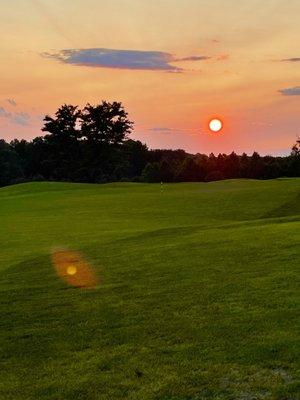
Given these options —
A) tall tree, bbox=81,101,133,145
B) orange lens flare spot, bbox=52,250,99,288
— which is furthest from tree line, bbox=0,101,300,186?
orange lens flare spot, bbox=52,250,99,288

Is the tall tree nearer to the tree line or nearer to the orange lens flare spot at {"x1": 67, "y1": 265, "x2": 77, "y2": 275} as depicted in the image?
the tree line

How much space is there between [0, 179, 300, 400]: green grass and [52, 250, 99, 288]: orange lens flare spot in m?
0.30

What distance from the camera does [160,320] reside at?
1020 cm

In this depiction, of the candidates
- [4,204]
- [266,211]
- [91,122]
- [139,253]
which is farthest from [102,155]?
[139,253]

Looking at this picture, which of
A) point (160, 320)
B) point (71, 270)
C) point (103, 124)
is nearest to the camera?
point (160, 320)

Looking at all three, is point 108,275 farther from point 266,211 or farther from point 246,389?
point 266,211

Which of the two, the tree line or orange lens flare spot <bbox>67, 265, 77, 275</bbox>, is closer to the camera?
orange lens flare spot <bbox>67, 265, 77, 275</bbox>

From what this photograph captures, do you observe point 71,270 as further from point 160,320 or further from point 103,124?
point 103,124

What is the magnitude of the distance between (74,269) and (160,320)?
20.7 feet

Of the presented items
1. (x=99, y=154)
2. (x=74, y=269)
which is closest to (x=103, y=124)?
(x=99, y=154)

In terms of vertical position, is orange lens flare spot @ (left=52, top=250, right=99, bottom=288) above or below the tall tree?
below

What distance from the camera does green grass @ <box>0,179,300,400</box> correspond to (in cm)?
757

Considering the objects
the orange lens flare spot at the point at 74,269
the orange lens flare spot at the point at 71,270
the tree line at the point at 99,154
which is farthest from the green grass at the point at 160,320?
the tree line at the point at 99,154

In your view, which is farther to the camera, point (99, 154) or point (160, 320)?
point (99, 154)
